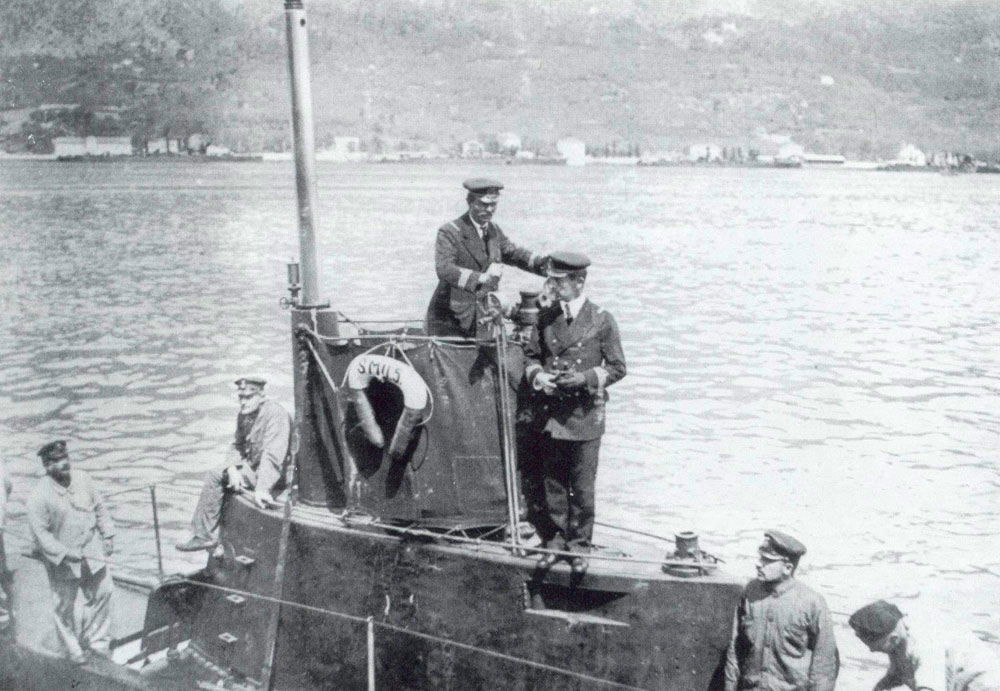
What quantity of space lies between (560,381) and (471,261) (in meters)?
1.45

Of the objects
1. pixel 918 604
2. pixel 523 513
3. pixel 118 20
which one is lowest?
pixel 918 604

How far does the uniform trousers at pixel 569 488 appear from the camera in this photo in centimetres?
612

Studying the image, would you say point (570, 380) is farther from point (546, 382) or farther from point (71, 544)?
point (71, 544)

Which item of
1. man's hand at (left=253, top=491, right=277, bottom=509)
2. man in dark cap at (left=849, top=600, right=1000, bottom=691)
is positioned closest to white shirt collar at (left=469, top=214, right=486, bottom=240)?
man's hand at (left=253, top=491, right=277, bottom=509)

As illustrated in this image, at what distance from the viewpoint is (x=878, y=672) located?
32.3ft

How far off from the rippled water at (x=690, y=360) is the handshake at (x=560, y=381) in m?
3.21

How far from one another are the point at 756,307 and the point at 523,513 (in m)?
25.8

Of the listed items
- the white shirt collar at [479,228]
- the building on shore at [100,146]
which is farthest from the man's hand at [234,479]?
the building on shore at [100,146]

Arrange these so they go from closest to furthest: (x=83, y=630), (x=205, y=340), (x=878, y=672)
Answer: (x=83, y=630) → (x=878, y=672) → (x=205, y=340)

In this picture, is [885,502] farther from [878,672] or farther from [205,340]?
[205,340]

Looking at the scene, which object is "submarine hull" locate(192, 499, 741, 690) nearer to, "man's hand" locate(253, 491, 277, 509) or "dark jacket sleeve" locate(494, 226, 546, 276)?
"man's hand" locate(253, 491, 277, 509)

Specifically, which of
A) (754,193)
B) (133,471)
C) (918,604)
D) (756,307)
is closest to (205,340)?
(133,471)

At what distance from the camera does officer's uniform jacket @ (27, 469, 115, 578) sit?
25.3 feet

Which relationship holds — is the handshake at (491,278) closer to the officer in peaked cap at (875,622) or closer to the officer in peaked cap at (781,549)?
the officer in peaked cap at (781,549)
